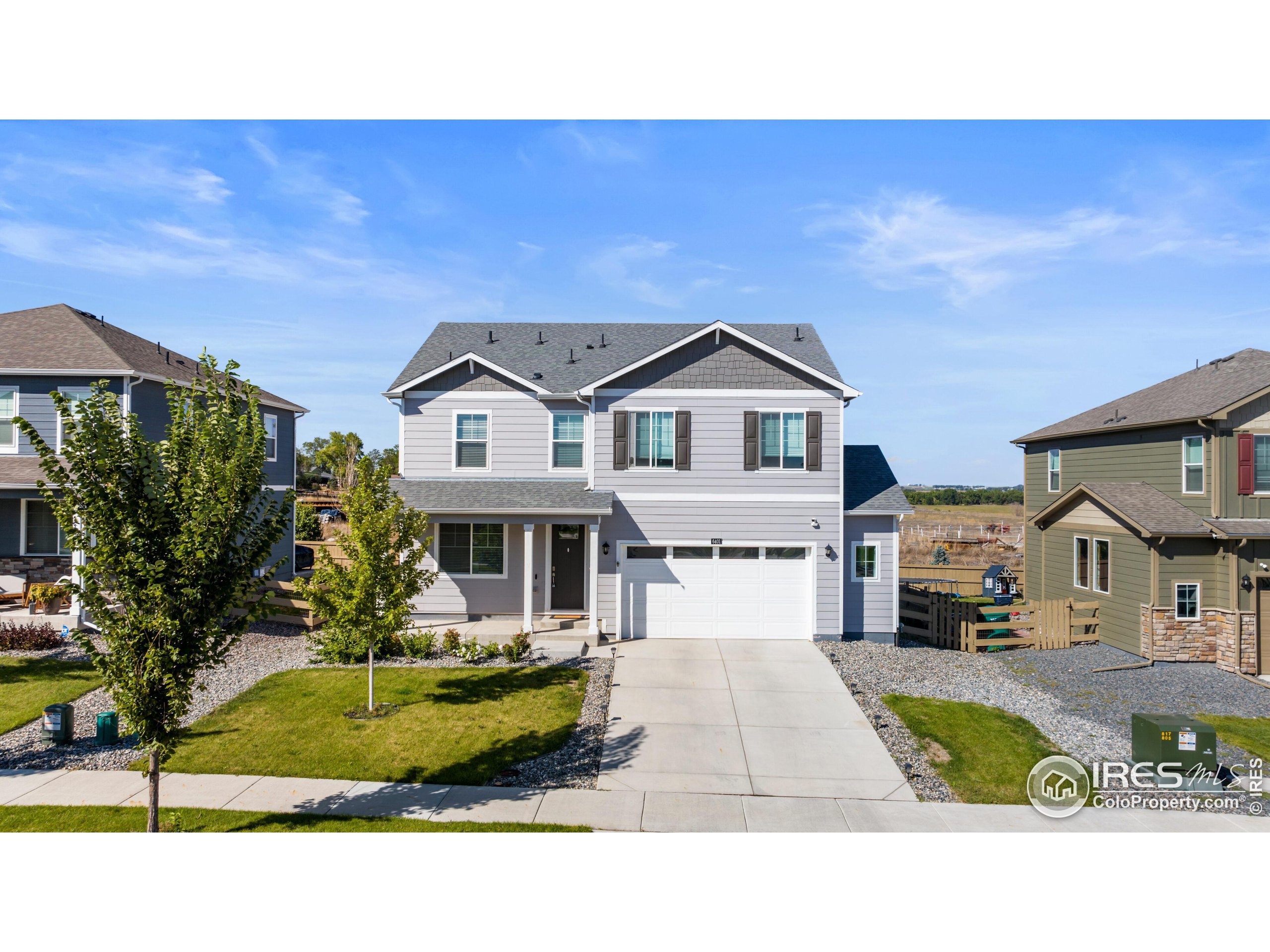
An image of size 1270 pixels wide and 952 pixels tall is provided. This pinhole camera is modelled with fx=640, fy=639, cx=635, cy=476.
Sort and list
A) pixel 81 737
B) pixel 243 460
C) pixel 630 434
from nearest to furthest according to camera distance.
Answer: pixel 243 460 < pixel 81 737 < pixel 630 434

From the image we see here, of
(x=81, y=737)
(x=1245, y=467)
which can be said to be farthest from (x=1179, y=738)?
(x=81, y=737)

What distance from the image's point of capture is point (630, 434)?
1595 cm

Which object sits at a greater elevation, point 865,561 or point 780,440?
point 780,440

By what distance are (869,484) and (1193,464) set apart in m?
7.76

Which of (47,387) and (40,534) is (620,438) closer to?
(47,387)

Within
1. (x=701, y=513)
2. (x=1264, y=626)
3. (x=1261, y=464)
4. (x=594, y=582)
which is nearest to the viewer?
(x=1264, y=626)

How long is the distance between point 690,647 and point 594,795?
271 inches

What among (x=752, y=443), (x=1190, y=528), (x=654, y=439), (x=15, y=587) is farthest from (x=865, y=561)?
(x=15, y=587)

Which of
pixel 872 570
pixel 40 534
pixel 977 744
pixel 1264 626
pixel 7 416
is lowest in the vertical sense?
pixel 977 744

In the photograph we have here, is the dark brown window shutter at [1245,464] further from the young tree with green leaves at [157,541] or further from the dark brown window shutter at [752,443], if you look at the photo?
the young tree with green leaves at [157,541]

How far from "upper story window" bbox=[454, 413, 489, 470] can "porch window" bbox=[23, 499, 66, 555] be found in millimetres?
11083

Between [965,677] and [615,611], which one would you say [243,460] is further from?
[965,677]

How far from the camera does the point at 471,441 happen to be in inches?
668
